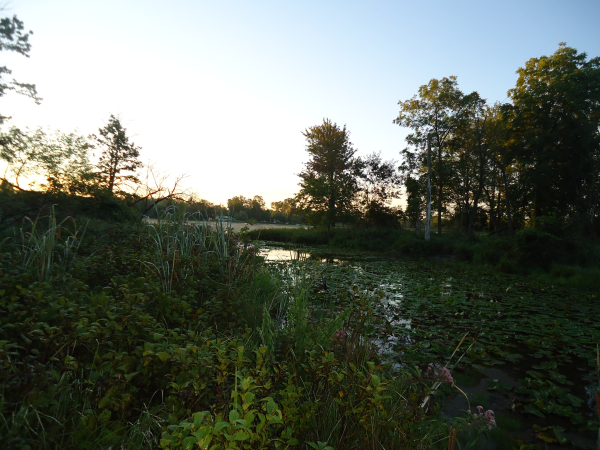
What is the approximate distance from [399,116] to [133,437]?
70.2ft

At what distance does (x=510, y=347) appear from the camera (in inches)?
169

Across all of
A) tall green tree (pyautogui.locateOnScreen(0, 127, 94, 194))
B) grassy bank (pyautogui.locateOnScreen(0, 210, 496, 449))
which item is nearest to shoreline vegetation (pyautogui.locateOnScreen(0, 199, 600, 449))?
grassy bank (pyautogui.locateOnScreen(0, 210, 496, 449))

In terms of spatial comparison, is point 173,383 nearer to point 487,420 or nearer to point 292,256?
point 487,420

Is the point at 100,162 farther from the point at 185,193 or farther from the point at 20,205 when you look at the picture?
the point at 185,193

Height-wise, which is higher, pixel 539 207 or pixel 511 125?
pixel 511 125

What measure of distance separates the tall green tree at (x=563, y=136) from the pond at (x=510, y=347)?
40.2 feet

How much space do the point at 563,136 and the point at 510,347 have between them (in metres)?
18.8

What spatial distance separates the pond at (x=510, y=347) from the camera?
2.75 metres

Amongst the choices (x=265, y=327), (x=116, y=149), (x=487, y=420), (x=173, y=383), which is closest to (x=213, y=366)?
(x=173, y=383)

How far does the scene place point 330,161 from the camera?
2547 cm

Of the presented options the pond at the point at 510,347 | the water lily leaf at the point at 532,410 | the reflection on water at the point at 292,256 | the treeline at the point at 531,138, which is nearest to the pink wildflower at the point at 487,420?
the pond at the point at 510,347

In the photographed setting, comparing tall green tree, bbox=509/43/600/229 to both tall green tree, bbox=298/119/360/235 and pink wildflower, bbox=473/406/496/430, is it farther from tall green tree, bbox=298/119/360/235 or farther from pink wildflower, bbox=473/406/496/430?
pink wildflower, bbox=473/406/496/430

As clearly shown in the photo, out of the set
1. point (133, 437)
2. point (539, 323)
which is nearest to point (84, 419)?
point (133, 437)

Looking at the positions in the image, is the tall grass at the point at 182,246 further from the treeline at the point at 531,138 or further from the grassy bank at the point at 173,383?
the treeline at the point at 531,138
